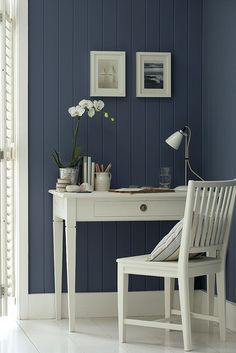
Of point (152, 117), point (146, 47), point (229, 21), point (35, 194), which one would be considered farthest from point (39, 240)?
point (229, 21)

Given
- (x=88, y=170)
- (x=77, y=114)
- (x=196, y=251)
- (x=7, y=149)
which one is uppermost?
(x=77, y=114)

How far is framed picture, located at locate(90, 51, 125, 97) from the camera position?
522cm

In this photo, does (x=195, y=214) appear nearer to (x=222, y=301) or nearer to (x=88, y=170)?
(x=222, y=301)

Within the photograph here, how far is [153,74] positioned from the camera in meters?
5.30

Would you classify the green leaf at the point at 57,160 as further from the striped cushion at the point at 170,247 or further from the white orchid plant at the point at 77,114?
the striped cushion at the point at 170,247

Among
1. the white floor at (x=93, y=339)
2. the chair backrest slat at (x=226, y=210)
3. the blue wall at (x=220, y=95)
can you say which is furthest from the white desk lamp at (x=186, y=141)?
the white floor at (x=93, y=339)

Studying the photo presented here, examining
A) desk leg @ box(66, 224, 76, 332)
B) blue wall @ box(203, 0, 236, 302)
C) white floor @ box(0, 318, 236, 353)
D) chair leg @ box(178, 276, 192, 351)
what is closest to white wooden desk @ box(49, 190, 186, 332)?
desk leg @ box(66, 224, 76, 332)

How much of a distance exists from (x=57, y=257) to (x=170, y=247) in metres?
0.99

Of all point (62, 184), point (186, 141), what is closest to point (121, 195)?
point (62, 184)

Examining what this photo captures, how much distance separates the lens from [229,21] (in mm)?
4879

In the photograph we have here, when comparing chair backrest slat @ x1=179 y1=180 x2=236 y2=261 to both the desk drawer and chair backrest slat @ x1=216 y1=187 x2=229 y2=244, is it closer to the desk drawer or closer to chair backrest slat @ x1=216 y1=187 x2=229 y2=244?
chair backrest slat @ x1=216 y1=187 x2=229 y2=244

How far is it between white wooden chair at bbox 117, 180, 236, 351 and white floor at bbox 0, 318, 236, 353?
0.11 metres

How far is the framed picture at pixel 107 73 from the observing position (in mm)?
5219

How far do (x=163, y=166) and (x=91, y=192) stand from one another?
0.68 meters
